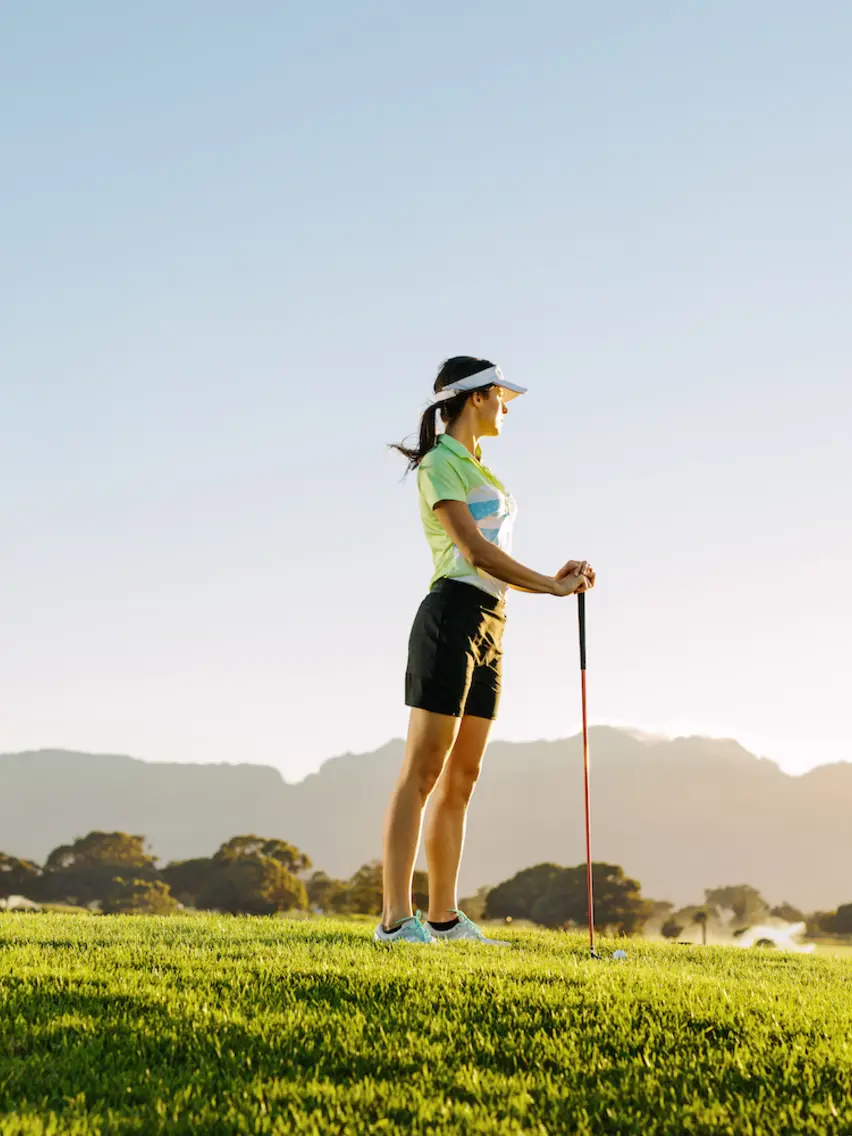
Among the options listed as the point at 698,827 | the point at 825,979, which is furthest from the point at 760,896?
the point at 825,979

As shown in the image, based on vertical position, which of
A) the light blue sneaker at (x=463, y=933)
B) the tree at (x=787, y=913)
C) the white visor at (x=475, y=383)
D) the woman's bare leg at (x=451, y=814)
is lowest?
the tree at (x=787, y=913)

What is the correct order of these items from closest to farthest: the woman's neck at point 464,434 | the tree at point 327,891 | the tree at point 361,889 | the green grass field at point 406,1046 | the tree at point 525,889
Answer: the green grass field at point 406,1046 → the woman's neck at point 464,434 → the tree at point 361,889 → the tree at point 327,891 → the tree at point 525,889

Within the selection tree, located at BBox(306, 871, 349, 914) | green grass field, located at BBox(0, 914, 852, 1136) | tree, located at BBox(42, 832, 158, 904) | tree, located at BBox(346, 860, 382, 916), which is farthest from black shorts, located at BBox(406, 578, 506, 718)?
tree, located at BBox(42, 832, 158, 904)

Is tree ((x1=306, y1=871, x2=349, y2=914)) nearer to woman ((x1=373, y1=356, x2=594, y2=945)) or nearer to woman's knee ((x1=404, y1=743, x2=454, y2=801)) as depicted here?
woman ((x1=373, y1=356, x2=594, y2=945))

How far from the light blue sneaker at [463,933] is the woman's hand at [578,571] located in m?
2.07

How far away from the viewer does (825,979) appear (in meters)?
5.91

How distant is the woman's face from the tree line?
47841 mm

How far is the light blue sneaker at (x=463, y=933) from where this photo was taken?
20.1ft

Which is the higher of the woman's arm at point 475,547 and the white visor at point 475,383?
the white visor at point 475,383

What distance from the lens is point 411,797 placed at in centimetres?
582

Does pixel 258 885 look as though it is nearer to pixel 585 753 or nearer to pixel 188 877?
pixel 188 877

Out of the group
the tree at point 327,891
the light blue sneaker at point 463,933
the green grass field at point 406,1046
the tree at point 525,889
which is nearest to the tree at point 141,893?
the tree at point 327,891

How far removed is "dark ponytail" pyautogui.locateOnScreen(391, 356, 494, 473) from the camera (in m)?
6.50

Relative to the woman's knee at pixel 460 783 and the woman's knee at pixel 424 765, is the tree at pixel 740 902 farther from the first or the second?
the woman's knee at pixel 424 765
